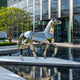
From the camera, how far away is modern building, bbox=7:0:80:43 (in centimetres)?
3631

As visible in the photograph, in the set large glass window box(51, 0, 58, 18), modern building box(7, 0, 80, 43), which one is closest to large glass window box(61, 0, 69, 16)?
modern building box(7, 0, 80, 43)

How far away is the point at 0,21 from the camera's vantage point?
30062mm

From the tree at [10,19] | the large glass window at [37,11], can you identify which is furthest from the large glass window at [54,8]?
the tree at [10,19]

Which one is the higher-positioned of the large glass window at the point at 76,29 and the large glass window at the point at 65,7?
the large glass window at the point at 65,7

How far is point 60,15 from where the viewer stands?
3866 cm

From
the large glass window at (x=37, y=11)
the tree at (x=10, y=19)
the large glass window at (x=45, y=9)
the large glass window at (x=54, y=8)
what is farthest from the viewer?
the large glass window at (x=37, y=11)

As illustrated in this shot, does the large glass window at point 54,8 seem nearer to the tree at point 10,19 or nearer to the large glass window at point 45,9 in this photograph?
the large glass window at point 45,9

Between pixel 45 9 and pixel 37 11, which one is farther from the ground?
pixel 45 9

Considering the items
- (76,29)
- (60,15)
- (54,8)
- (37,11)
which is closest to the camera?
(76,29)

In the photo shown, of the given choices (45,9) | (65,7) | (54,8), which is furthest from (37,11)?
(65,7)

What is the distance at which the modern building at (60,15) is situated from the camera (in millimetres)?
36312

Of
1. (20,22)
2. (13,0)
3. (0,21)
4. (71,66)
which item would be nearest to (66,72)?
(71,66)

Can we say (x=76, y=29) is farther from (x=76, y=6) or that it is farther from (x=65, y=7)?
(x=65, y=7)

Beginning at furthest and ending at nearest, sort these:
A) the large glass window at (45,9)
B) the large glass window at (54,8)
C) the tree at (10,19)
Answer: the large glass window at (45,9)
the large glass window at (54,8)
the tree at (10,19)
